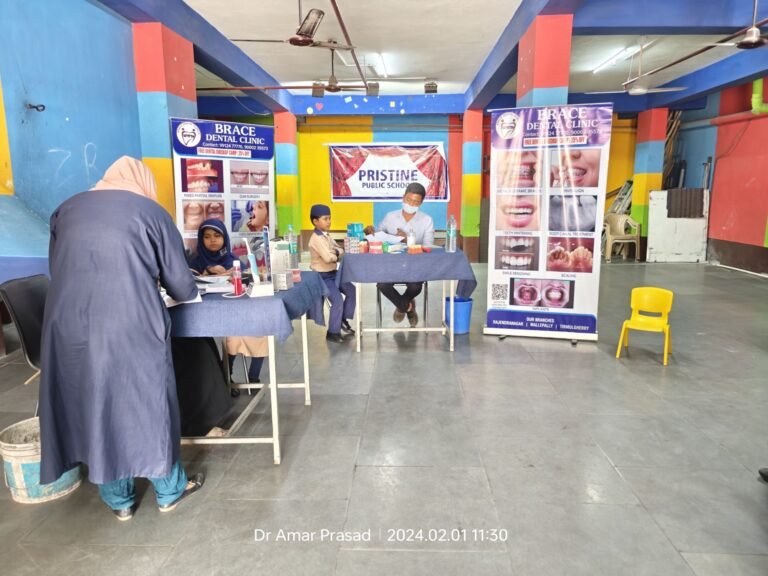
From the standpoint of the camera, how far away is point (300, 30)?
4.80 metres

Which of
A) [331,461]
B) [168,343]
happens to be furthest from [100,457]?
[331,461]

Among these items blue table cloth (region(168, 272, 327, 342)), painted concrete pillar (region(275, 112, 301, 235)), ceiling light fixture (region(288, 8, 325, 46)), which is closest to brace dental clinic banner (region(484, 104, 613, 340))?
ceiling light fixture (region(288, 8, 325, 46))

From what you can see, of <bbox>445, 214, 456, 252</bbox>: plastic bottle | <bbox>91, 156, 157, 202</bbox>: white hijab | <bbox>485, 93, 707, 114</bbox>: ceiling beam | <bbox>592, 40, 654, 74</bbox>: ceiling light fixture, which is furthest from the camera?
<bbox>485, 93, 707, 114</bbox>: ceiling beam

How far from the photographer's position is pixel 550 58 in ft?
16.0

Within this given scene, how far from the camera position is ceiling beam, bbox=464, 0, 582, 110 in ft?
15.5

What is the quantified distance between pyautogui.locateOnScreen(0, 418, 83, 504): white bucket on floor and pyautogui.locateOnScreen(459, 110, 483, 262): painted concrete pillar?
878 cm

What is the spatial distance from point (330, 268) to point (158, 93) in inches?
91.1

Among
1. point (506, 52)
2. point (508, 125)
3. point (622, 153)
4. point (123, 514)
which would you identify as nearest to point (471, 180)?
point (622, 153)

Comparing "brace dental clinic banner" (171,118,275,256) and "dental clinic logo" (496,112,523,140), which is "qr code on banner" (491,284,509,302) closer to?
"dental clinic logo" (496,112,523,140)

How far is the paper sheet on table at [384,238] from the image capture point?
15.0ft

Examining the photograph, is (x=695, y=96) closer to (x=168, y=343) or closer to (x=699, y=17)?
(x=699, y=17)

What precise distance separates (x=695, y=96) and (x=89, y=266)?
10058 millimetres

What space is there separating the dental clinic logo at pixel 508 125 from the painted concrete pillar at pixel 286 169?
654 cm

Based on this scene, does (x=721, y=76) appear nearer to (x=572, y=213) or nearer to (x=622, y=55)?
(x=622, y=55)
